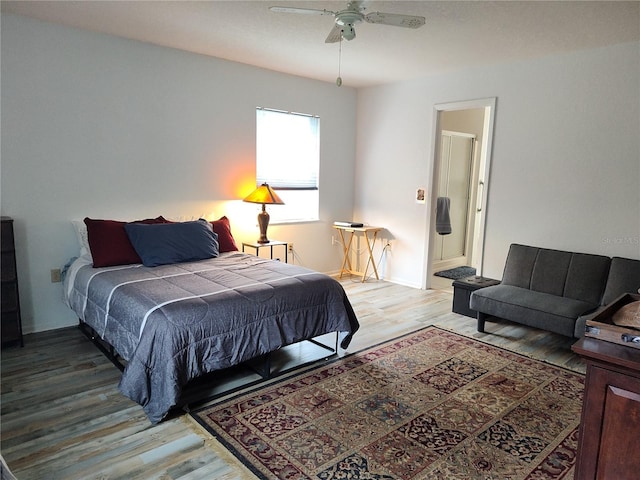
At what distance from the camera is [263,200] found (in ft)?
14.6

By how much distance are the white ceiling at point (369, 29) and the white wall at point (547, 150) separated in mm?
242

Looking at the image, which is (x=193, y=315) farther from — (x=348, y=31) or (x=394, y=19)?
(x=394, y=19)

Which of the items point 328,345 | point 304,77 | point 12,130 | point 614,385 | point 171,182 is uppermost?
point 304,77

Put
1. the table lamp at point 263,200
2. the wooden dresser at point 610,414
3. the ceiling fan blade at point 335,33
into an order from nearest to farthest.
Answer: the wooden dresser at point 610,414 < the ceiling fan blade at point 335,33 < the table lamp at point 263,200

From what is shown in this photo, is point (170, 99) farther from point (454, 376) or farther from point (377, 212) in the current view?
point (454, 376)

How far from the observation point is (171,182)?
4180mm

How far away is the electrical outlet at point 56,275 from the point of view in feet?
11.8

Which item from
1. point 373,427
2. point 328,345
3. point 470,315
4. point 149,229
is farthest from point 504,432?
point 149,229

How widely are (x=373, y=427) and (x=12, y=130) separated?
3391 mm

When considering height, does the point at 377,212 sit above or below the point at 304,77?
below

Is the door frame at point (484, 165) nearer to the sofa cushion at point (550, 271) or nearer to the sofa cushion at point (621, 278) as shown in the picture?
the sofa cushion at point (550, 271)

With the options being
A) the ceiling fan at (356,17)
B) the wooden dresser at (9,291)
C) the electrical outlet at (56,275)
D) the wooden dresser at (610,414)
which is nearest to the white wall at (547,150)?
the ceiling fan at (356,17)

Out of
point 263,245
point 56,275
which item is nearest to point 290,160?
point 263,245

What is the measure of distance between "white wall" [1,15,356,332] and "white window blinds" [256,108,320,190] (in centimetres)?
16
